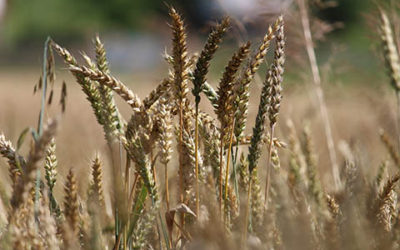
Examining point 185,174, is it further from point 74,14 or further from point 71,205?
point 74,14

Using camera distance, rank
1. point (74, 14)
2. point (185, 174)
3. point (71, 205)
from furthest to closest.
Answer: point (74, 14)
point (185, 174)
point (71, 205)

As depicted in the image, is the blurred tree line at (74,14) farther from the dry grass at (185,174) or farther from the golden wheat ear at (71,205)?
the golden wheat ear at (71,205)

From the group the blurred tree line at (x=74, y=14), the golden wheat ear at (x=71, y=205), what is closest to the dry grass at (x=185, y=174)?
the golden wheat ear at (x=71, y=205)

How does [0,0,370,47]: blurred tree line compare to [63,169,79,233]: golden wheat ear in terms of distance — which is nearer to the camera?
[63,169,79,233]: golden wheat ear

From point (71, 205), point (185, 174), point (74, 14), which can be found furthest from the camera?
point (74, 14)

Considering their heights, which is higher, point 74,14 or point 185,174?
point 74,14

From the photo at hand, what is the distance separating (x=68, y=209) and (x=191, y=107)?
1.13ft

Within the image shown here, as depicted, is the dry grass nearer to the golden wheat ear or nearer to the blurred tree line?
the golden wheat ear

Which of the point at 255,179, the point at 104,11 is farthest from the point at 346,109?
the point at 104,11

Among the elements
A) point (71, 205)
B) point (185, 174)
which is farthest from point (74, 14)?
point (71, 205)

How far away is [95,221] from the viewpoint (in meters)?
0.88

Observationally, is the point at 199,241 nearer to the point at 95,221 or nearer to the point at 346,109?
the point at 95,221

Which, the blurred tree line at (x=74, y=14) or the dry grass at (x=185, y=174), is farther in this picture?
the blurred tree line at (x=74, y=14)

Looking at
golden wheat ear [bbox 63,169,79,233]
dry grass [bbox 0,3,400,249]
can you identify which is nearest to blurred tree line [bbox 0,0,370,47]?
dry grass [bbox 0,3,400,249]
